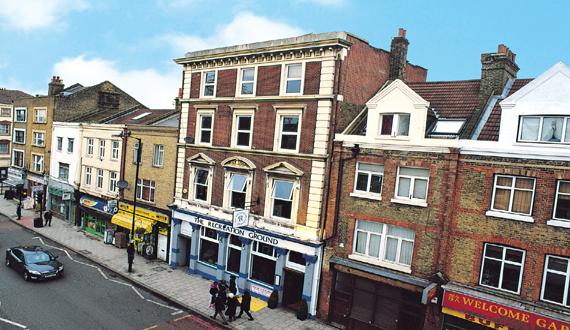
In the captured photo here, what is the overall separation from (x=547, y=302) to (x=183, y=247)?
20.6 m

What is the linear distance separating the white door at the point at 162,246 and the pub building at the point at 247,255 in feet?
4.09

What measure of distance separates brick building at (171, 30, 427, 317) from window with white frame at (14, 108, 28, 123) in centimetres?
3153

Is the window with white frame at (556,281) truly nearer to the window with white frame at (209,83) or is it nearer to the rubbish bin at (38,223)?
the window with white frame at (209,83)

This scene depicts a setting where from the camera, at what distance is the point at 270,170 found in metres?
20.3

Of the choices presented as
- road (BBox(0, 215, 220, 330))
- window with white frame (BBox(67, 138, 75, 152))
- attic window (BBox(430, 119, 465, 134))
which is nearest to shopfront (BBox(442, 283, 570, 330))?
attic window (BBox(430, 119, 465, 134))

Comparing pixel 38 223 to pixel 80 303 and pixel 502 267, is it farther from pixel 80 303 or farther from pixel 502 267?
pixel 502 267

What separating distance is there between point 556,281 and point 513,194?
3.41 meters

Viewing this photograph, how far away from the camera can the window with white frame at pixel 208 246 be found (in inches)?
928

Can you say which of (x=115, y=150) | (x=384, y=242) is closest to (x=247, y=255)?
(x=384, y=242)

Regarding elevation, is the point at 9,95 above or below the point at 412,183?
above

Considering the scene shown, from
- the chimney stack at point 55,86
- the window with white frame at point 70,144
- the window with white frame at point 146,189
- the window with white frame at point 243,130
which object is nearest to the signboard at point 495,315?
the window with white frame at point 243,130

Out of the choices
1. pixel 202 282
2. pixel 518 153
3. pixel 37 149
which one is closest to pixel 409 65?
pixel 518 153

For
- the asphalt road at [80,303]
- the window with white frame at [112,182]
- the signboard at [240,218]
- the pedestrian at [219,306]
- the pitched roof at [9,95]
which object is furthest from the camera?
the pitched roof at [9,95]

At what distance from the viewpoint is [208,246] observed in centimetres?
2388
